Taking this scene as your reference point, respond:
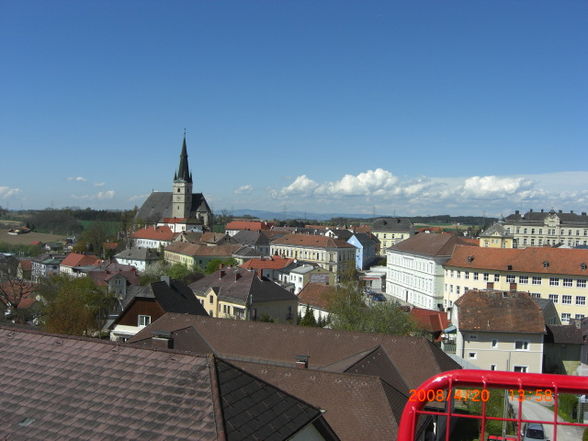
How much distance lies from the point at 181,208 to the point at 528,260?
4025 inches

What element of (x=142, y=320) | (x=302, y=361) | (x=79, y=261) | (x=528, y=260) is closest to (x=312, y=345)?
(x=302, y=361)

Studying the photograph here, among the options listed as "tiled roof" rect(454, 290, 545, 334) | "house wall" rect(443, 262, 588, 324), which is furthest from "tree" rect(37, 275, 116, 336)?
"house wall" rect(443, 262, 588, 324)

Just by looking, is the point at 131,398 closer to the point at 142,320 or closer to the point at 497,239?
the point at 142,320

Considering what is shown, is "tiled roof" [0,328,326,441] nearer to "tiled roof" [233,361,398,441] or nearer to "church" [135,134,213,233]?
"tiled roof" [233,361,398,441]

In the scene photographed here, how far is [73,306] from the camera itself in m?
32.8

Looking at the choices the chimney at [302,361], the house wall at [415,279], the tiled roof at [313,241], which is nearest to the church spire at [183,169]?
the tiled roof at [313,241]

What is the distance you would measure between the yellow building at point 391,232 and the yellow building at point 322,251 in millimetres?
26174

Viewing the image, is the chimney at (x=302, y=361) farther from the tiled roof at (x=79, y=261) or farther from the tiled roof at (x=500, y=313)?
the tiled roof at (x=79, y=261)

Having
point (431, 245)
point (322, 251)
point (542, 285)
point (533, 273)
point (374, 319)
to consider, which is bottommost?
point (322, 251)

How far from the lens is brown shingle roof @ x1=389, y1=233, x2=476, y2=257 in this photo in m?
53.6

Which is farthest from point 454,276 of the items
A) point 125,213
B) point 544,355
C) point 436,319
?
point 125,213

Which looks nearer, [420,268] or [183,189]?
[420,268]

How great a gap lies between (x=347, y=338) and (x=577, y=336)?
20230 millimetres

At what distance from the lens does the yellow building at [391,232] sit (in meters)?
112
